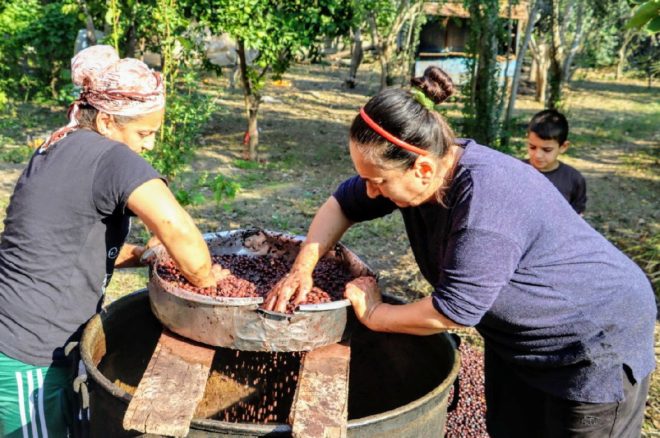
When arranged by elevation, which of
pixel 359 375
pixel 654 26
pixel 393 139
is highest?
pixel 654 26

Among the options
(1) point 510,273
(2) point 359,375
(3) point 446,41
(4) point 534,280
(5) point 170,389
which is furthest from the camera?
(3) point 446,41

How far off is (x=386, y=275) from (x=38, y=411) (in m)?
3.80

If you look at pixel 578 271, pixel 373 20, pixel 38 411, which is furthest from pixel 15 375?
pixel 373 20

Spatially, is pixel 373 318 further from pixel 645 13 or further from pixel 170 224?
pixel 645 13

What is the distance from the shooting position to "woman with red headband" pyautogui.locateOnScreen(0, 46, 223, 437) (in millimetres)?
2135

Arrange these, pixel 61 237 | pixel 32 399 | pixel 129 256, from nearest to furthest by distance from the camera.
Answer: pixel 61 237, pixel 32 399, pixel 129 256

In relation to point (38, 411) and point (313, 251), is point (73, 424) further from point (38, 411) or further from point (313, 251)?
point (313, 251)

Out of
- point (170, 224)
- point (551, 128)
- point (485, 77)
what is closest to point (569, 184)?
point (551, 128)

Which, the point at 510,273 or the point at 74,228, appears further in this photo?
the point at 74,228

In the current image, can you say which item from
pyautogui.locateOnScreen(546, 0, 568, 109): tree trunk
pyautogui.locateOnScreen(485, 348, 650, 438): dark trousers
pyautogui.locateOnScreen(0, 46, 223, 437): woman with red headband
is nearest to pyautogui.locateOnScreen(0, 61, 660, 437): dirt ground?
pyautogui.locateOnScreen(546, 0, 568, 109): tree trunk

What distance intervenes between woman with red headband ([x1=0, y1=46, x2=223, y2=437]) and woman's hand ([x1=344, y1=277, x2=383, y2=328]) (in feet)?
1.73

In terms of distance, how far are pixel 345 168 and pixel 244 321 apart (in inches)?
278

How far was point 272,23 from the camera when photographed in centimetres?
792

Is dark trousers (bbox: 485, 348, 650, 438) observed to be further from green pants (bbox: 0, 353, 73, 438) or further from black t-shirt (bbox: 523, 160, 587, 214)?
black t-shirt (bbox: 523, 160, 587, 214)
